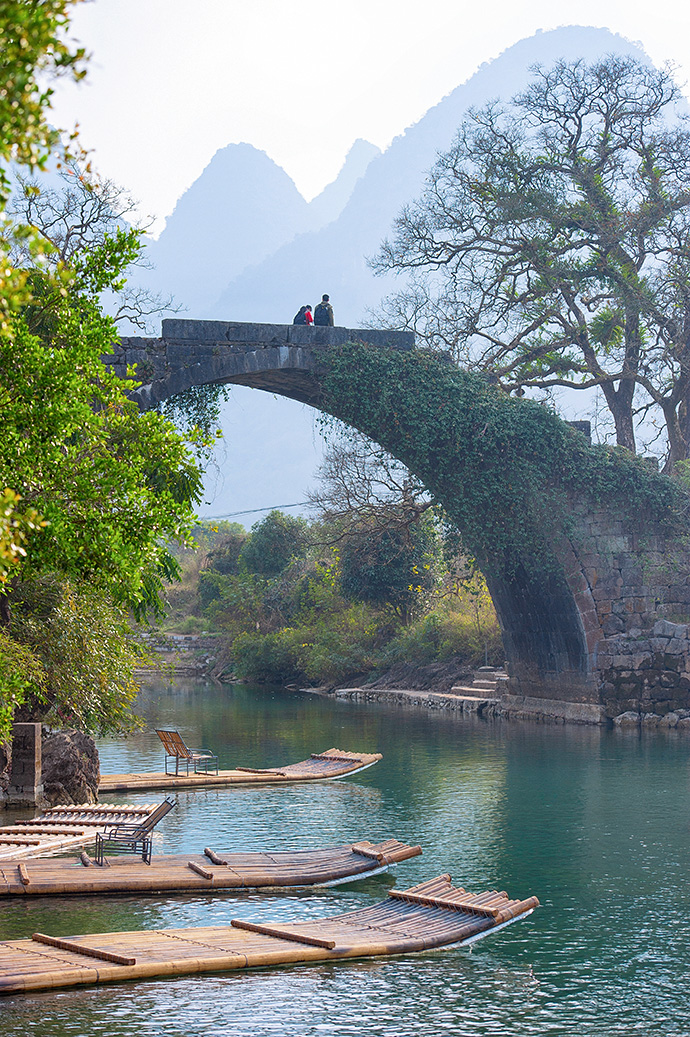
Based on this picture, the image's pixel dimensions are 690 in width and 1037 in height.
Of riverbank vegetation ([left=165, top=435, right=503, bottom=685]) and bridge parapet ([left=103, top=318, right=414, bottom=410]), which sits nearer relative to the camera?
bridge parapet ([left=103, top=318, right=414, bottom=410])

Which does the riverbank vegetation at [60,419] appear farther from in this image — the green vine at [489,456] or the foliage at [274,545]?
the foliage at [274,545]

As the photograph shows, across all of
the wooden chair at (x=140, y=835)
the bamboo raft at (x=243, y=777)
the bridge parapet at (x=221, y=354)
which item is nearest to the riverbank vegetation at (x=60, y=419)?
the wooden chair at (x=140, y=835)

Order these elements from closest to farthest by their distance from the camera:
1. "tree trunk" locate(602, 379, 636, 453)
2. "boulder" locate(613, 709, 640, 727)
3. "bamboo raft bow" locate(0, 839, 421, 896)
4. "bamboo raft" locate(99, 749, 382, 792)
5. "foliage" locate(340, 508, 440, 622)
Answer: "bamboo raft bow" locate(0, 839, 421, 896) → "bamboo raft" locate(99, 749, 382, 792) → "boulder" locate(613, 709, 640, 727) → "tree trunk" locate(602, 379, 636, 453) → "foliage" locate(340, 508, 440, 622)

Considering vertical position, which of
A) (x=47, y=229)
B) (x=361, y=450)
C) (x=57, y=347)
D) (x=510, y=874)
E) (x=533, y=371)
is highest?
(x=47, y=229)

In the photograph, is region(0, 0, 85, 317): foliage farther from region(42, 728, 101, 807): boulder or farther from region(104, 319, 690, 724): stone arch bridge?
region(104, 319, 690, 724): stone arch bridge

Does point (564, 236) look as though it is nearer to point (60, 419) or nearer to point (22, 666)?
point (22, 666)

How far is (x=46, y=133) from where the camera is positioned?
4320mm

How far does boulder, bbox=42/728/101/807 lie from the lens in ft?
42.6

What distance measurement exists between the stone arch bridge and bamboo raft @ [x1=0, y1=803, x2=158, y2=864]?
9.55 m

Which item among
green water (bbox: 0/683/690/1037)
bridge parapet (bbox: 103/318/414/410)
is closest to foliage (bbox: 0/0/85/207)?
green water (bbox: 0/683/690/1037)

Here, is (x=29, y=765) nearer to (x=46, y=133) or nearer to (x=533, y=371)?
(x=46, y=133)

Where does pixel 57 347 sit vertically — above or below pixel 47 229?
below

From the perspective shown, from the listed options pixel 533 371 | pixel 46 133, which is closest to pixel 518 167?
pixel 533 371

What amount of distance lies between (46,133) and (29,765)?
9.66 metres
